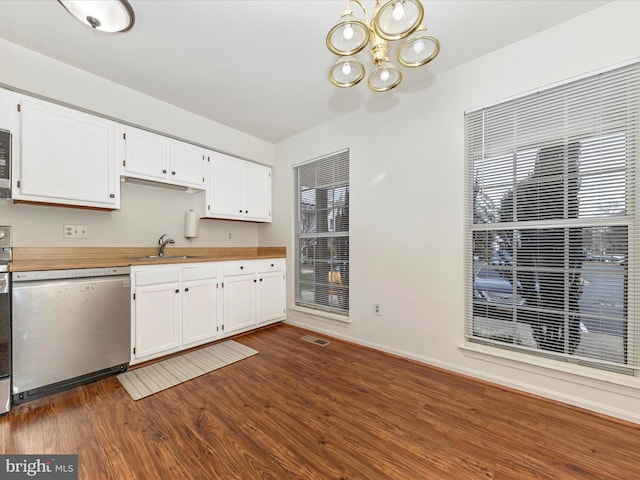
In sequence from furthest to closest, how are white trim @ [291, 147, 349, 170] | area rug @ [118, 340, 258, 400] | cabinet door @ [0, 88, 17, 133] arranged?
white trim @ [291, 147, 349, 170]
area rug @ [118, 340, 258, 400]
cabinet door @ [0, 88, 17, 133]

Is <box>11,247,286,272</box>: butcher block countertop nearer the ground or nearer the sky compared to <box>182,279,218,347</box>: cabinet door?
nearer the sky

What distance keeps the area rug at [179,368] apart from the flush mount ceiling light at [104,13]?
2.57 m

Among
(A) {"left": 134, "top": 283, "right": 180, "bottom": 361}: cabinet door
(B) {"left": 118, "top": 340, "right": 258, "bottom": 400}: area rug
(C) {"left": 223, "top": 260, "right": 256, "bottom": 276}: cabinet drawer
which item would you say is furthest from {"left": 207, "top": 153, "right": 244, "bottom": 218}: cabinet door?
(B) {"left": 118, "top": 340, "right": 258, "bottom": 400}: area rug

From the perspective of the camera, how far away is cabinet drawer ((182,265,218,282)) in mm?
2660

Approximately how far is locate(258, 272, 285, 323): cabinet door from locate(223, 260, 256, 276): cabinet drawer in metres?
0.19

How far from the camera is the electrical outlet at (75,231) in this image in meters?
2.44

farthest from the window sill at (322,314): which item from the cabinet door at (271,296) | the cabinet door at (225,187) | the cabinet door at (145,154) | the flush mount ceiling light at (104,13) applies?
the flush mount ceiling light at (104,13)

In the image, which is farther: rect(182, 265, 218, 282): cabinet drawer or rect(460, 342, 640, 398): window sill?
rect(182, 265, 218, 282): cabinet drawer

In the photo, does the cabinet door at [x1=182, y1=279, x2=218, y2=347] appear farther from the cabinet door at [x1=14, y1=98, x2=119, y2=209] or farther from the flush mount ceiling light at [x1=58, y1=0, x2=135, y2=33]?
the flush mount ceiling light at [x1=58, y1=0, x2=135, y2=33]

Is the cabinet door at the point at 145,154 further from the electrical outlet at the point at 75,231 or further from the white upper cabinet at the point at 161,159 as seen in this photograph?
the electrical outlet at the point at 75,231

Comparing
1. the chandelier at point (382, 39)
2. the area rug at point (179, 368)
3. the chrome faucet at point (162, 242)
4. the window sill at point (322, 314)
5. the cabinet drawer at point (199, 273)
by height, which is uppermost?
the chandelier at point (382, 39)

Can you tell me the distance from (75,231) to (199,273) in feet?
3.85

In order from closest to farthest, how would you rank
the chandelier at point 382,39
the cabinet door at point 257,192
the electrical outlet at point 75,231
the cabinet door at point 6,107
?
the chandelier at point 382,39 < the cabinet door at point 6,107 < the electrical outlet at point 75,231 < the cabinet door at point 257,192

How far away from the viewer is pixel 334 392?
198cm
